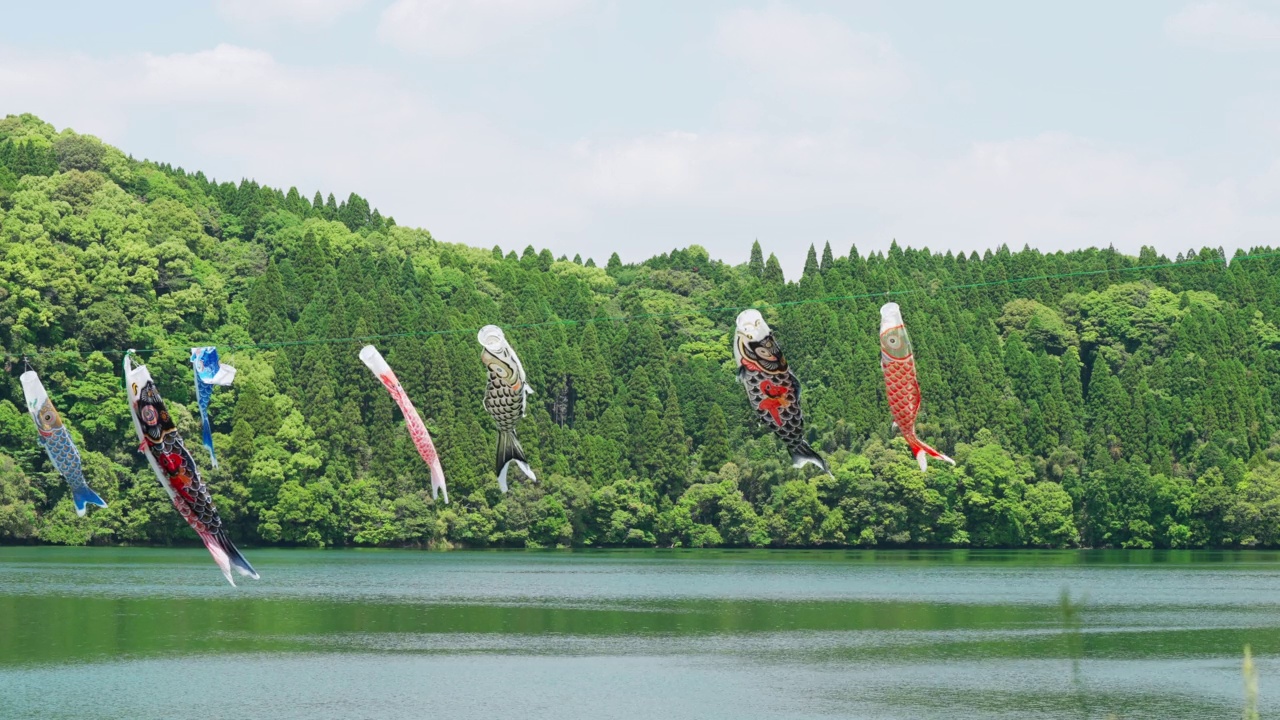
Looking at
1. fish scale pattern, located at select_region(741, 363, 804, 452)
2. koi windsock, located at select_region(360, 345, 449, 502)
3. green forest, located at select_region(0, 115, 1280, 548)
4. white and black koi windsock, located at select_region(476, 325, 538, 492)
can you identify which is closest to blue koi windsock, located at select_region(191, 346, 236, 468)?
koi windsock, located at select_region(360, 345, 449, 502)

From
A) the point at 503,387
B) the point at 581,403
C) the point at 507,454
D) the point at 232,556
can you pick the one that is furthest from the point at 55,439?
the point at 581,403

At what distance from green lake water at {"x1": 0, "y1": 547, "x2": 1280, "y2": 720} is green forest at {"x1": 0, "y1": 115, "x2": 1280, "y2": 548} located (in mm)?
13030

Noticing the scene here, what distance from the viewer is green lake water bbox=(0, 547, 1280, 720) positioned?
101 feet

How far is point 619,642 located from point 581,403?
54.7 metres

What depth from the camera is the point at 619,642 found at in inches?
1569

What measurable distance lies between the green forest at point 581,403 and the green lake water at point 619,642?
42.8ft

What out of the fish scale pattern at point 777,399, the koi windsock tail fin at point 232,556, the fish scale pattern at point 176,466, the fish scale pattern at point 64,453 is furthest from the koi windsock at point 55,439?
the fish scale pattern at point 777,399

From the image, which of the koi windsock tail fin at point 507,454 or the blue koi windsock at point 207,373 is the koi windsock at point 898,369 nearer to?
the koi windsock tail fin at point 507,454

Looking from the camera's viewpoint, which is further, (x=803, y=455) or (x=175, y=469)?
(x=175, y=469)

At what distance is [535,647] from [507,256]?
92.3 meters

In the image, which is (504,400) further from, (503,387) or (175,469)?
(175,469)

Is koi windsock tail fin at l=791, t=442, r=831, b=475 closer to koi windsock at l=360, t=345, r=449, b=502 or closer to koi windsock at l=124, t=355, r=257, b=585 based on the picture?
koi windsock at l=360, t=345, r=449, b=502

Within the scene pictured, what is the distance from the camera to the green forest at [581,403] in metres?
77.0

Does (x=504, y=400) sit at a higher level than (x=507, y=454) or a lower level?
higher
